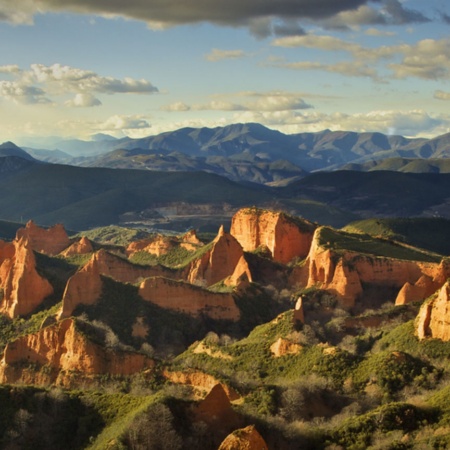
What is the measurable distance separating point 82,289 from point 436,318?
2903 cm

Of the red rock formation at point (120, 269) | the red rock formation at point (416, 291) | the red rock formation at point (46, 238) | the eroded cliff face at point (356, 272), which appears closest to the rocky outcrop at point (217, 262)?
the red rock formation at point (120, 269)

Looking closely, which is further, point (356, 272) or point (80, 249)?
point (80, 249)

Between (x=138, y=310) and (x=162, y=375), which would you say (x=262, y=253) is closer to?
(x=138, y=310)

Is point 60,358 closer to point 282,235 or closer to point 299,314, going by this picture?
point 299,314

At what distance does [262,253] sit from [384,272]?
18055mm

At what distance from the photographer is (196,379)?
2060 inches

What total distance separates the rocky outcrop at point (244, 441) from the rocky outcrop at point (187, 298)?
134ft

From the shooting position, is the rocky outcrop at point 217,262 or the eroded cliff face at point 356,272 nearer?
the eroded cliff face at point 356,272

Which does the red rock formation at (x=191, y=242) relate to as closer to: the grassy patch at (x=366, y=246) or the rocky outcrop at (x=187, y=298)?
the grassy patch at (x=366, y=246)

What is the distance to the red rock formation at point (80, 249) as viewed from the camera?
351 ft

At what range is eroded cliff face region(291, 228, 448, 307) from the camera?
269 feet

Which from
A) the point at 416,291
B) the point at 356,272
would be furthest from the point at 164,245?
the point at 416,291

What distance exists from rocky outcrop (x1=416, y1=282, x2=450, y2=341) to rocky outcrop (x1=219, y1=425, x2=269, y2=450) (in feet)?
89.4

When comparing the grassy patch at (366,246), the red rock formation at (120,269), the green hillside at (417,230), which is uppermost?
the grassy patch at (366,246)
